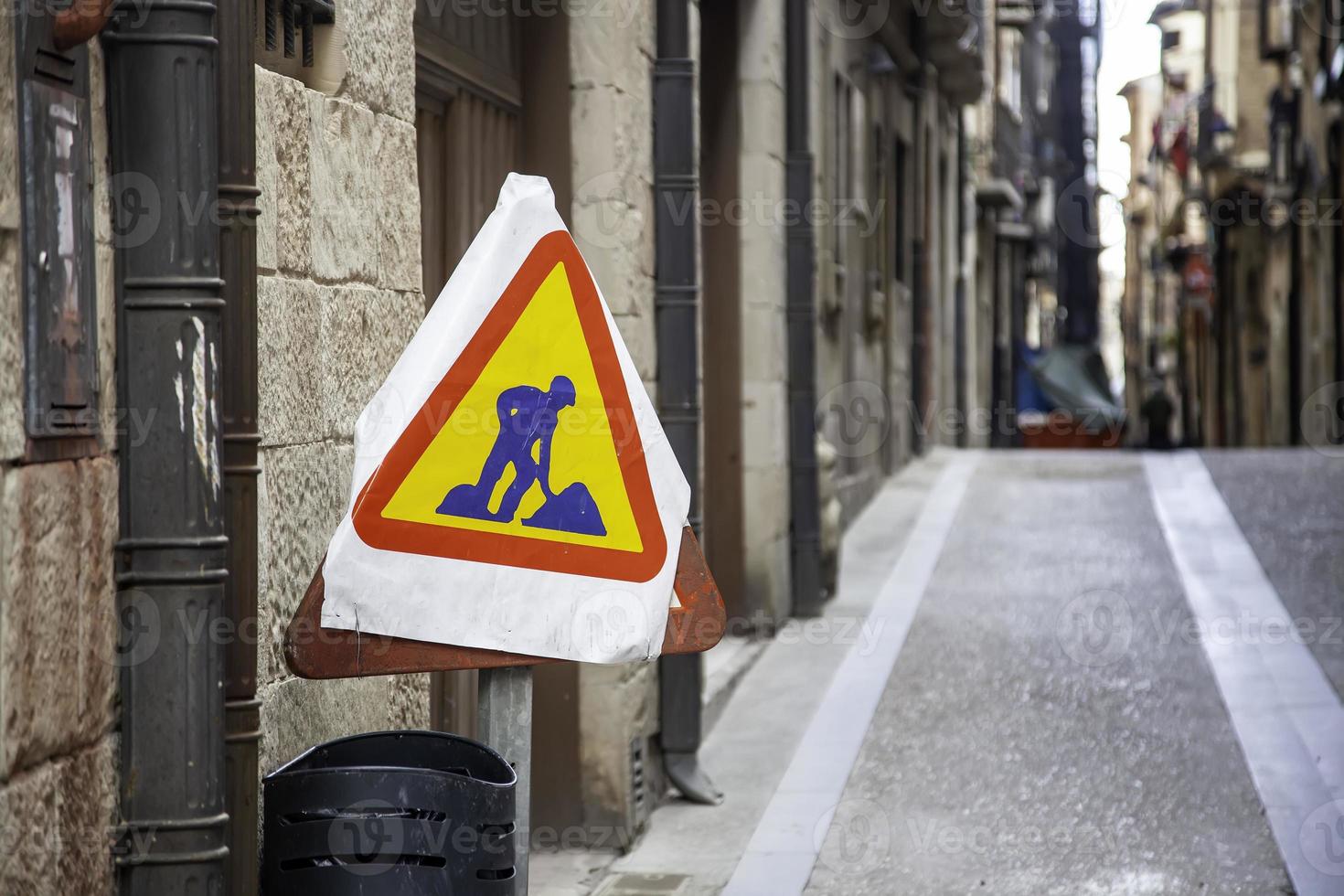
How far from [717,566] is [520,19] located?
3770 millimetres

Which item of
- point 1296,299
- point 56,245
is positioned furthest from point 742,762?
point 1296,299

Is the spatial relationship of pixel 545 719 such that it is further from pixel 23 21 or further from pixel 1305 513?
pixel 1305 513

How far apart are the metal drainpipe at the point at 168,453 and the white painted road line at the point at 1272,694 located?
3422 millimetres

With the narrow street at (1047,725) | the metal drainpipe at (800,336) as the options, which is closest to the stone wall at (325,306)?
the narrow street at (1047,725)

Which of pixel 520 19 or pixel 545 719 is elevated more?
pixel 520 19

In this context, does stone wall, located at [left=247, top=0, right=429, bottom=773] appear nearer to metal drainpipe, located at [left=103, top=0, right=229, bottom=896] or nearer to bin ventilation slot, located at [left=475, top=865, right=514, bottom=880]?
metal drainpipe, located at [left=103, top=0, right=229, bottom=896]

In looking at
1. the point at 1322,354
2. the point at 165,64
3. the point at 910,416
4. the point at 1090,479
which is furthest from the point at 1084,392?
the point at 165,64

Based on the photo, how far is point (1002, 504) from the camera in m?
13.1

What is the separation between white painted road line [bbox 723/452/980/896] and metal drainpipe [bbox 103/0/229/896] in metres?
2.56

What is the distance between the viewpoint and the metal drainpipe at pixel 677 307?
20.1 ft

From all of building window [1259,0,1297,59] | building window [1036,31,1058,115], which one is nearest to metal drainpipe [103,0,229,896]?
building window [1259,0,1297,59]

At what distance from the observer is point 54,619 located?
2.54 meters

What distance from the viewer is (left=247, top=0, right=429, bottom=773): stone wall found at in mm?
3404

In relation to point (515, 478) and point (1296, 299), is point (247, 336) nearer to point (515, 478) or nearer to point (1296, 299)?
point (515, 478)
